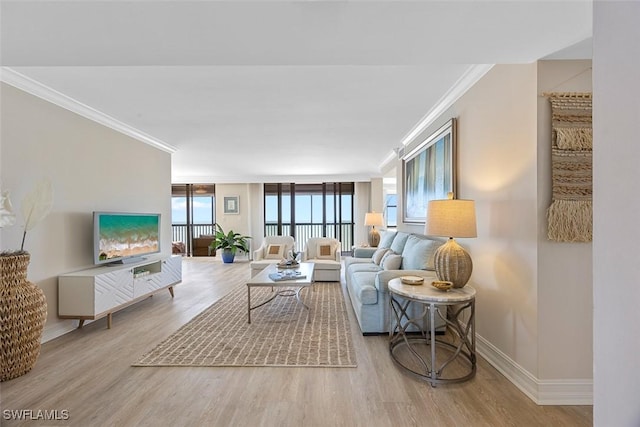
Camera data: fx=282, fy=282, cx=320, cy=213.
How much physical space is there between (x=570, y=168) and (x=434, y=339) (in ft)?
4.76

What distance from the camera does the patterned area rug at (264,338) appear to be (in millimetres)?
2396

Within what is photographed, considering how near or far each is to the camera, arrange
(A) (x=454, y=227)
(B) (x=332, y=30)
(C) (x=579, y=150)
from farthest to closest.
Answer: (A) (x=454, y=227) < (C) (x=579, y=150) < (B) (x=332, y=30)

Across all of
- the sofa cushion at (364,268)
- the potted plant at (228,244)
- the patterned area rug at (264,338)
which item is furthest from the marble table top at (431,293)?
the potted plant at (228,244)

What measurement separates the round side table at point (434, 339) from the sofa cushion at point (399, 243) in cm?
112

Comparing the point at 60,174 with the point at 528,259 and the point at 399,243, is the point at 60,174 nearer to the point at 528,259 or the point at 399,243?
the point at 399,243

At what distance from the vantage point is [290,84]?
2.56 meters

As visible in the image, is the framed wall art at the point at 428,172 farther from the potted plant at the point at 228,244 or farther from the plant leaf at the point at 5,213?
the potted plant at the point at 228,244

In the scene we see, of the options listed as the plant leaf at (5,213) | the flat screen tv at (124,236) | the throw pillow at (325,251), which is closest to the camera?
the plant leaf at (5,213)

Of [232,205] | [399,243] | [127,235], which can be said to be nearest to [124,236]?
[127,235]
